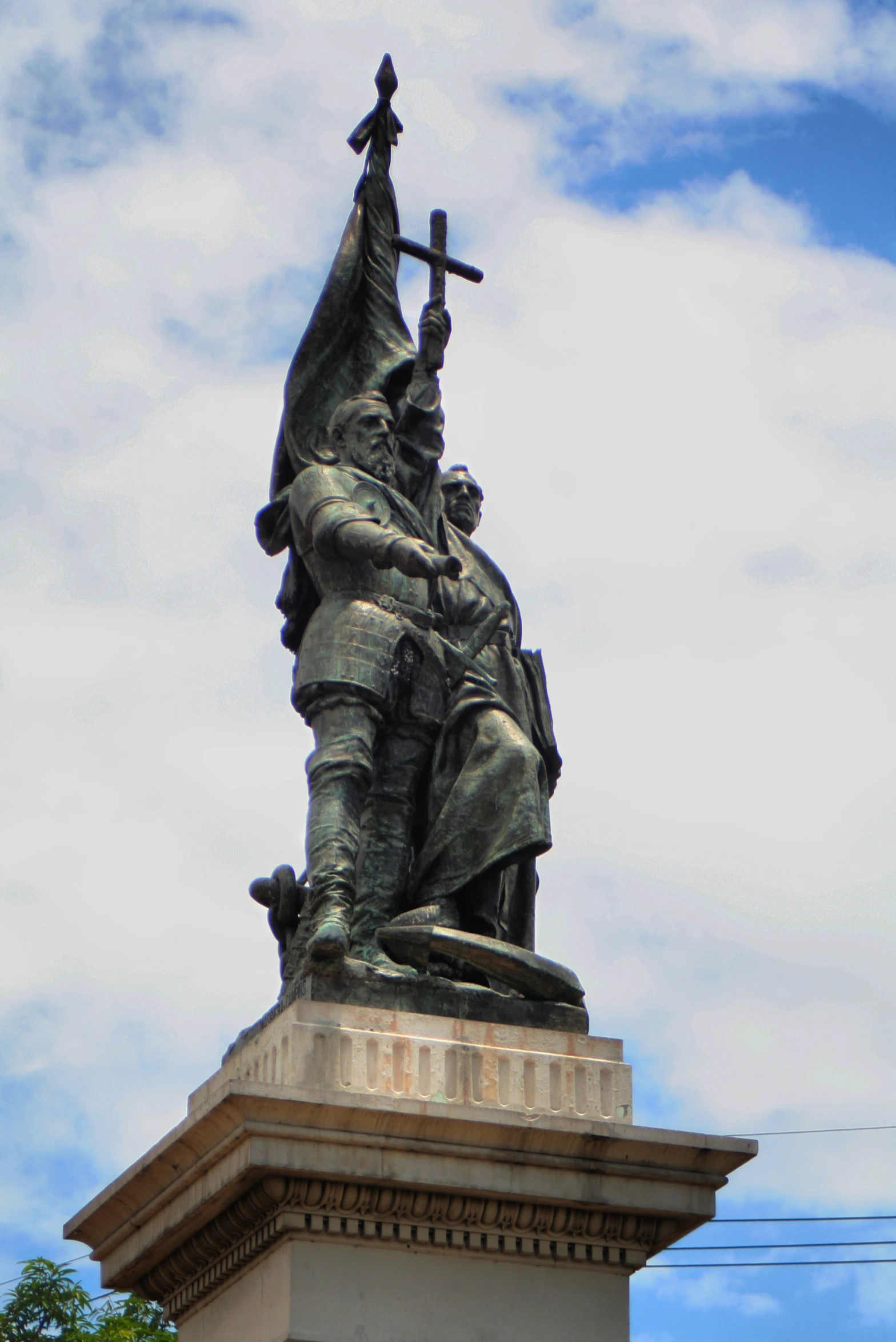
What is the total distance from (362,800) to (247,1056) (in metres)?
1.40

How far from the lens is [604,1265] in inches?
426

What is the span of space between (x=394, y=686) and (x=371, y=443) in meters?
1.44

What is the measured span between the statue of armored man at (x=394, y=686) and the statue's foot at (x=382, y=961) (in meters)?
0.01

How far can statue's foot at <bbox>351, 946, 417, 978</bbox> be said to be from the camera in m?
11.1

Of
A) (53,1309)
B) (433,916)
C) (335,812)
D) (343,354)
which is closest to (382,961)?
(433,916)

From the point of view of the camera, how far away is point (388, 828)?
468 inches

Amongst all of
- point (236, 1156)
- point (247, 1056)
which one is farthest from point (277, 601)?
point (236, 1156)

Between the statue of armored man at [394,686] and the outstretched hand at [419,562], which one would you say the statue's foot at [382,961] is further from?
the outstretched hand at [419,562]

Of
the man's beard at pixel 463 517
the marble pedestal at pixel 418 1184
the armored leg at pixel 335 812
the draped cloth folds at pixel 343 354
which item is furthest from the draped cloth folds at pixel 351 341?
the marble pedestal at pixel 418 1184

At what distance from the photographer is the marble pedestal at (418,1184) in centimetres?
1026

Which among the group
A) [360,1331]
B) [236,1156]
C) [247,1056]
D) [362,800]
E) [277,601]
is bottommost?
[360,1331]

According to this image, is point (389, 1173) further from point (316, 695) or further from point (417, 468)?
point (417, 468)

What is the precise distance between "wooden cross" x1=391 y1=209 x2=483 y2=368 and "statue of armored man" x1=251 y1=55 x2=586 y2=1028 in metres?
0.01

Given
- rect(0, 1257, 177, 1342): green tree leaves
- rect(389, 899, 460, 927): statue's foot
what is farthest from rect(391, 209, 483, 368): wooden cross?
rect(0, 1257, 177, 1342): green tree leaves
